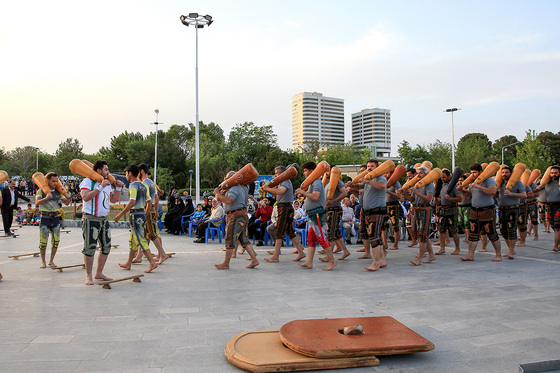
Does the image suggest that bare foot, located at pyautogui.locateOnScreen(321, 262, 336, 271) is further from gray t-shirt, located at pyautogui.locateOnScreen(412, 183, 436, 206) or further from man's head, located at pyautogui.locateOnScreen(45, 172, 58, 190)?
man's head, located at pyautogui.locateOnScreen(45, 172, 58, 190)

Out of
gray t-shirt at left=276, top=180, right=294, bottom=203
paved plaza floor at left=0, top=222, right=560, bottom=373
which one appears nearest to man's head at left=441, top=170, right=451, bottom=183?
paved plaza floor at left=0, top=222, right=560, bottom=373

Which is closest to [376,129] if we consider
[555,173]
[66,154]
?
[66,154]

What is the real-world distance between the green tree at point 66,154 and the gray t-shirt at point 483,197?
61.1 metres

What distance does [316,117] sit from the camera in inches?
5856

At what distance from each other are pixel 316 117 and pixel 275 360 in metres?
149

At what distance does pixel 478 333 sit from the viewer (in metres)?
4.01

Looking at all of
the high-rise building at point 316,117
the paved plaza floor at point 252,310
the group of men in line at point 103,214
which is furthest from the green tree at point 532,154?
the high-rise building at point 316,117

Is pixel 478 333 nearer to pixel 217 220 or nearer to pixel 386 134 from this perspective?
pixel 217 220

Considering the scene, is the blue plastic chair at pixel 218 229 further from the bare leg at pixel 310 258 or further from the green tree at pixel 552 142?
the green tree at pixel 552 142

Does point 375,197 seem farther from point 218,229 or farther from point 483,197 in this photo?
point 218,229

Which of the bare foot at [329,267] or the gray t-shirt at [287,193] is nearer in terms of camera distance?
the bare foot at [329,267]

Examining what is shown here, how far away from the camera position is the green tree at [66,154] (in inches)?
2356

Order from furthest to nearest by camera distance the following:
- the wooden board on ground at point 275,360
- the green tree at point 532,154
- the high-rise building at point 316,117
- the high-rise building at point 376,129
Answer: the high-rise building at point 376,129, the high-rise building at point 316,117, the green tree at point 532,154, the wooden board on ground at point 275,360

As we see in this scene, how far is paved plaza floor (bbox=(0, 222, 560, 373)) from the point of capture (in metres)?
3.46
